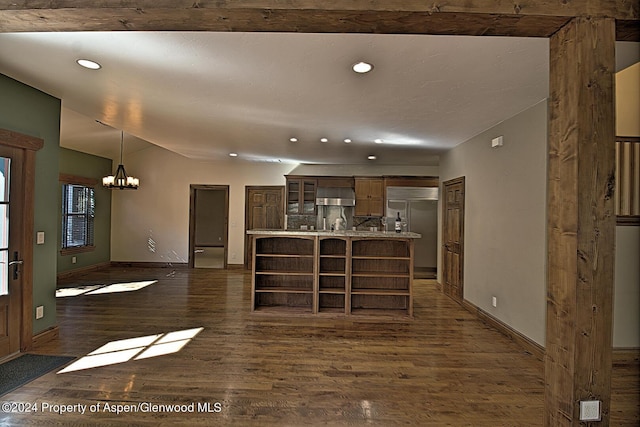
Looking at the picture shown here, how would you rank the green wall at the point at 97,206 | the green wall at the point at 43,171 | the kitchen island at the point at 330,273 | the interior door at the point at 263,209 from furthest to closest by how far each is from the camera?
the interior door at the point at 263,209 → the green wall at the point at 97,206 → the kitchen island at the point at 330,273 → the green wall at the point at 43,171

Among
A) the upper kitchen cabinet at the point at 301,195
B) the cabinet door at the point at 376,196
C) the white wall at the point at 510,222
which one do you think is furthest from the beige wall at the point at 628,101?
the upper kitchen cabinet at the point at 301,195

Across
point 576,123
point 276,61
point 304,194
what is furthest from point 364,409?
point 304,194

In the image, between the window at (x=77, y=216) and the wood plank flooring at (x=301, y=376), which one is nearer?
the wood plank flooring at (x=301, y=376)

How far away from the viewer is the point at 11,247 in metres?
3.27

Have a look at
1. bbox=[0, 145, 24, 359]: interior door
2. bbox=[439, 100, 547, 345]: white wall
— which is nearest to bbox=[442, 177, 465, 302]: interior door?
bbox=[439, 100, 547, 345]: white wall

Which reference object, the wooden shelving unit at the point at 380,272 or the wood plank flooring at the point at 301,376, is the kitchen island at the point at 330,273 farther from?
the wood plank flooring at the point at 301,376

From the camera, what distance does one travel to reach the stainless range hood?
26.1 feet

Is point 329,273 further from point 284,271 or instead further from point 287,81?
point 287,81

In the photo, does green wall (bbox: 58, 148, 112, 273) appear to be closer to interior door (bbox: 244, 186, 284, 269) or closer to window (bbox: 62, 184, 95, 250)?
window (bbox: 62, 184, 95, 250)

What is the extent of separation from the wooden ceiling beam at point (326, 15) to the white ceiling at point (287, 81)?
0.60 metres

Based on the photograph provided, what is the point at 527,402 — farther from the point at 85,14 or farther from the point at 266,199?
the point at 266,199

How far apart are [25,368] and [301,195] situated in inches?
230

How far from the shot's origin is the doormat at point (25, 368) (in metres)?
2.83

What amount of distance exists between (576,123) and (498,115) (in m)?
2.63
